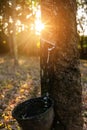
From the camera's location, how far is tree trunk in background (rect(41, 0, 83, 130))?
315 cm

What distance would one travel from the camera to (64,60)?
10.5ft

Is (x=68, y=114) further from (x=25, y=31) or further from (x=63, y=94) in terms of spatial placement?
(x=25, y=31)

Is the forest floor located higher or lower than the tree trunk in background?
lower

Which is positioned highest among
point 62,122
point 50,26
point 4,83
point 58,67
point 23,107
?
point 50,26

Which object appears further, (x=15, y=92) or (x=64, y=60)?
(x=15, y=92)

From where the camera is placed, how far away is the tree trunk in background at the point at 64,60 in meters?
3.15

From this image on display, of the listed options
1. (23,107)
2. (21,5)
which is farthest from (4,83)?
(21,5)

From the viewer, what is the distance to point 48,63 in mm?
3275

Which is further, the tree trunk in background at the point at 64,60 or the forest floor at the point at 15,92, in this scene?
the forest floor at the point at 15,92

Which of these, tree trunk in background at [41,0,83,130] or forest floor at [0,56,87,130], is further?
forest floor at [0,56,87,130]

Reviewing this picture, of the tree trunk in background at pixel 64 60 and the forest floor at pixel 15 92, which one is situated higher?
the tree trunk in background at pixel 64 60

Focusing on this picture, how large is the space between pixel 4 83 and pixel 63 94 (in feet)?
18.4

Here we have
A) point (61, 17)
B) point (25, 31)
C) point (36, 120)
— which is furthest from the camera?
point (25, 31)

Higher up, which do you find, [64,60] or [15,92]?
[64,60]
